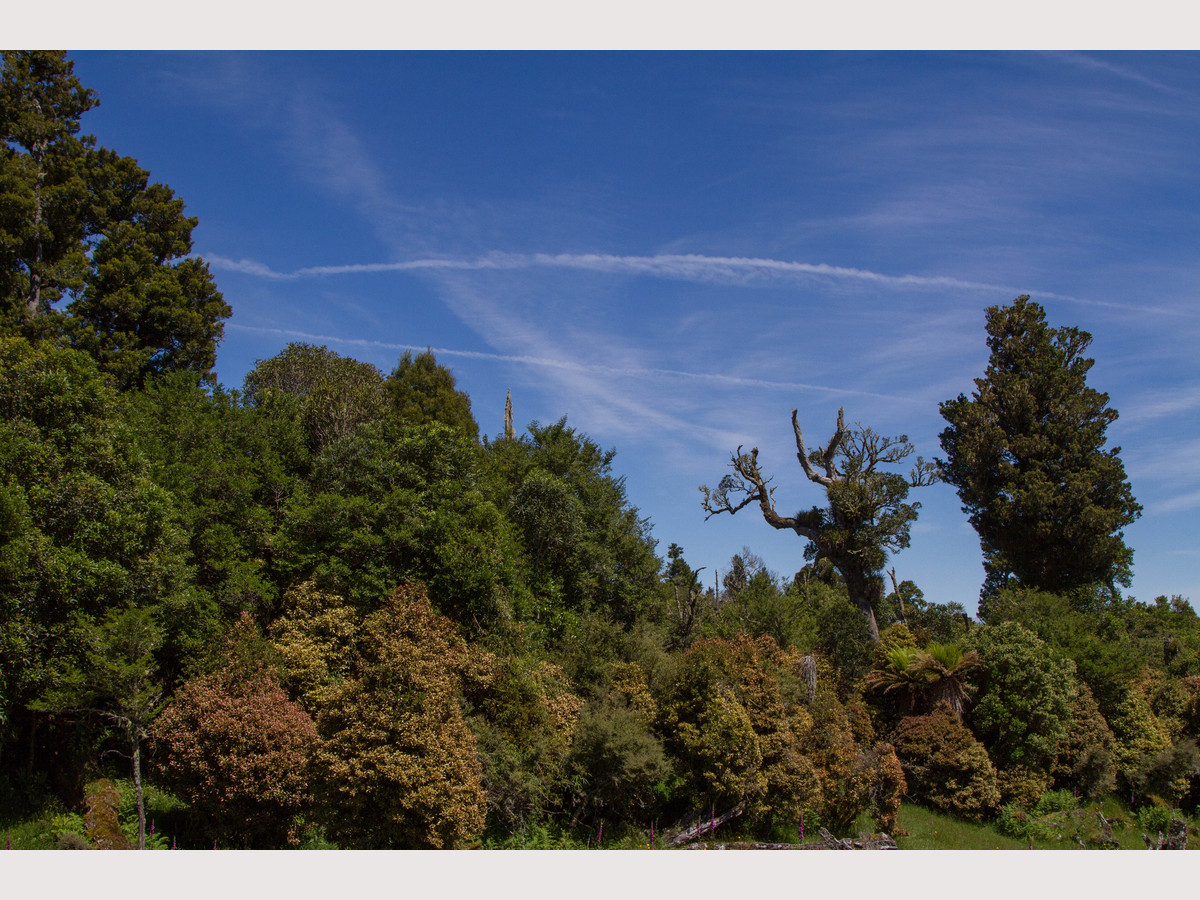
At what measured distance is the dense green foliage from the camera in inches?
574

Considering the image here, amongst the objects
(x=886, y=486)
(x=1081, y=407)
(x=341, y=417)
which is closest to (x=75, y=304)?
(x=341, y=417)

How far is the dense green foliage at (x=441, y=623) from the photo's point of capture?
1459 cm

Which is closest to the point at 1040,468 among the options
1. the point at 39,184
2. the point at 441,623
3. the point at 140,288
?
the point at 441,623

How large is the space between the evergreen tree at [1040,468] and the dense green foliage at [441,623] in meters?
0.15

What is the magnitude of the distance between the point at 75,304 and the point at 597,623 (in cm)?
2168

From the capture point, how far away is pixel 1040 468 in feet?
112

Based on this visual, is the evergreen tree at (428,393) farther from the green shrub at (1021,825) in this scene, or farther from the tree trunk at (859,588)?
the green shrub at (1021,825)

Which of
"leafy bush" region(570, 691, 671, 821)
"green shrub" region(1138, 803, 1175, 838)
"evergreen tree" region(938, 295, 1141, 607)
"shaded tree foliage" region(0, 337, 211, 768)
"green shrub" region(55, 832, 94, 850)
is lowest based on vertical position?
"green shrub" region(1138, 803, 1175, 838)

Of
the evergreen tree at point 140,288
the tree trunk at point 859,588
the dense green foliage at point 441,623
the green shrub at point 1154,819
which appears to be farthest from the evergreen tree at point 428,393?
the green shrub at point 1154,819

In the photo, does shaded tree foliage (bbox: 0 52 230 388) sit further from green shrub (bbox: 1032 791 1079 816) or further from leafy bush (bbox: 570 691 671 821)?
green shrub (bbox: 1032 791 1079 816)

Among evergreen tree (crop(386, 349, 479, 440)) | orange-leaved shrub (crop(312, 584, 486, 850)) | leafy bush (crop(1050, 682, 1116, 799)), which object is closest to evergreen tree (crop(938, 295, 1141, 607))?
leafy bush (crop(1050, 682, 1116, 799))

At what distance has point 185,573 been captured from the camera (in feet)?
55.8

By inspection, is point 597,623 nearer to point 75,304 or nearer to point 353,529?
point 353,529

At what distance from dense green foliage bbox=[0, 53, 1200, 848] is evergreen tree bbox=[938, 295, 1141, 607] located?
152 millimetres
